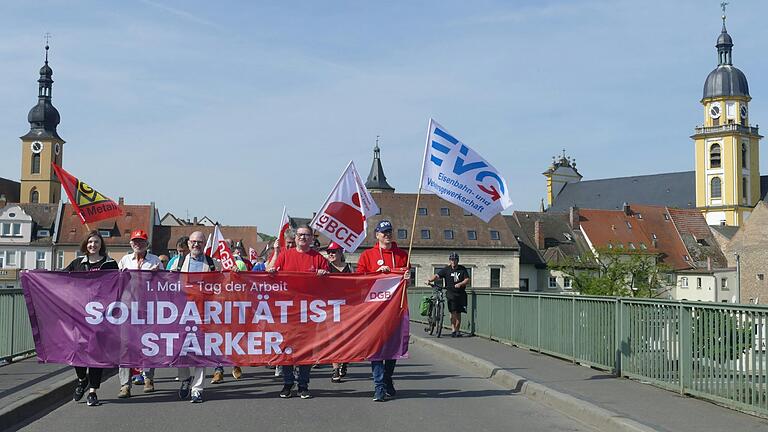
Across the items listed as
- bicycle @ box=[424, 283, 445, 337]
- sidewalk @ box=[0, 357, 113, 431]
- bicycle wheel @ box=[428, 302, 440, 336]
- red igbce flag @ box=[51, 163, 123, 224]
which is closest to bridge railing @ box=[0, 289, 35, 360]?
sidewalk @ box=[0, 357, 113, 431]

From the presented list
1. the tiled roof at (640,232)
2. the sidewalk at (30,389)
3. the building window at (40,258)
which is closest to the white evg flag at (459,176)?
the sidewalk at (30,389)

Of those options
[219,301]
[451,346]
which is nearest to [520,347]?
[451,346]

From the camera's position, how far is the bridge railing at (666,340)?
29.2 ft

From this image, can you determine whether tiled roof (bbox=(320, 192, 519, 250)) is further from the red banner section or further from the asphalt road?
the red banner section

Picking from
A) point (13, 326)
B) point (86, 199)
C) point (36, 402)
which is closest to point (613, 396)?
point (36, 402)

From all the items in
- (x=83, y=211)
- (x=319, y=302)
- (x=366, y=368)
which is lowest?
(x=366, y=368)

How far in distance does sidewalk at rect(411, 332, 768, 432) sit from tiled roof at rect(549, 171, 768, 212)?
411 ft

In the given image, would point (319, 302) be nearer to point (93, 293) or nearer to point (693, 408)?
point (93, 293)

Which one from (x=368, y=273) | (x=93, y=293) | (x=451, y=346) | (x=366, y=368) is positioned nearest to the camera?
(x=93, y=293)

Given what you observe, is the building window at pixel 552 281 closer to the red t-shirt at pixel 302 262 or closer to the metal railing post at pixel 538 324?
the metal railing post at pixel 538 324

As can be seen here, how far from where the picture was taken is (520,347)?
55.9 feet

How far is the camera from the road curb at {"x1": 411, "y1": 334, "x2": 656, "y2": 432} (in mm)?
8562

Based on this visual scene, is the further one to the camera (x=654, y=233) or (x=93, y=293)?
(x=654, y=233)

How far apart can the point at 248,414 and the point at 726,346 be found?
4.91 meters
